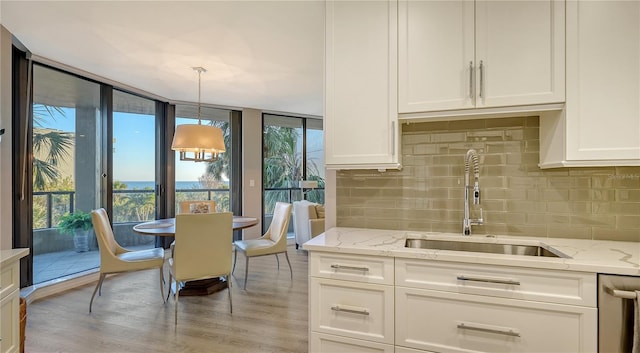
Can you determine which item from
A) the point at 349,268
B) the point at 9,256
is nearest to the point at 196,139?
the point at 9,256

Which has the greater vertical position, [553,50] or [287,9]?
[287,9]

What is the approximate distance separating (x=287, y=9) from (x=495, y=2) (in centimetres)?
138

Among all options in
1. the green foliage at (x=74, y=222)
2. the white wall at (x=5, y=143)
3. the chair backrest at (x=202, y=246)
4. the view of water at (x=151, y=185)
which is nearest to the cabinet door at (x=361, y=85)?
the chair backrest at (x=202, y=246)

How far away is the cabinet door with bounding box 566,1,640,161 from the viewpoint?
4.83 ft

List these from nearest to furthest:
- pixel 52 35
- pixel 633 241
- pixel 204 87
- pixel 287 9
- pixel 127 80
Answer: pixel 633 241 < pixel 287 9 < pixel 52 35 < pixel 127 80 < pixel 204 87

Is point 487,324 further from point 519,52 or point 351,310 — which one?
point 519,52

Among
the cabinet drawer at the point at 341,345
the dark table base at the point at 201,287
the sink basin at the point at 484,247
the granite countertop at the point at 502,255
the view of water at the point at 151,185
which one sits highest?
the view of water at the point at 151,185

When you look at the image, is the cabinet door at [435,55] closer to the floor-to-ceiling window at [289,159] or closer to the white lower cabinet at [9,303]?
the white lower cabinet at [9,303]

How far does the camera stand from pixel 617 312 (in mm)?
1243

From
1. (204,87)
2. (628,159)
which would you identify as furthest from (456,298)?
(204,87)

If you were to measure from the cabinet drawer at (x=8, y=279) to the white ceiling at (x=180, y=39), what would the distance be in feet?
Answer: 5.94

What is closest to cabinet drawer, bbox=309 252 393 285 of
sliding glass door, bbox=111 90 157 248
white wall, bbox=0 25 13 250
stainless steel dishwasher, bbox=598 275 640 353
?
stainless steel dishwasher, bbox=598 275 640 353

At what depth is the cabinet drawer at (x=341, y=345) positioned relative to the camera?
1540 mm

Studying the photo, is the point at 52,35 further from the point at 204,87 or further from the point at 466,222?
the point at 466,222
